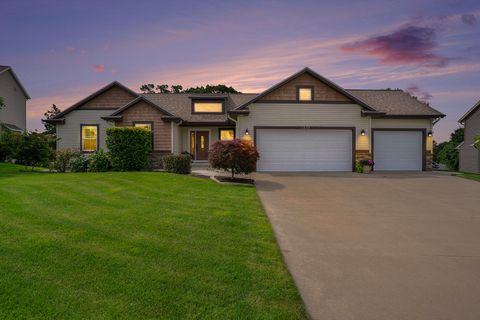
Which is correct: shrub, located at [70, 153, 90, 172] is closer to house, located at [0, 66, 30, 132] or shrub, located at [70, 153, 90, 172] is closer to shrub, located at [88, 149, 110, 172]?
shrub, located at [88, 149, 110, 172]

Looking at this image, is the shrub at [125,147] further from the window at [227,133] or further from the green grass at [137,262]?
the window at [227,133]

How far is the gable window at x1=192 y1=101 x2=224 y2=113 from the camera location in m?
21.9

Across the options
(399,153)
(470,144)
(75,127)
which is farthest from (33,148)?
(470,144)

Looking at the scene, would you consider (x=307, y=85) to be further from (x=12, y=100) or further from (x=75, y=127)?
(x=12, y=100)

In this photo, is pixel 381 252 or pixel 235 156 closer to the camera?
pixel 381 252

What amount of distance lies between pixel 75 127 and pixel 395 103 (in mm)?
22256

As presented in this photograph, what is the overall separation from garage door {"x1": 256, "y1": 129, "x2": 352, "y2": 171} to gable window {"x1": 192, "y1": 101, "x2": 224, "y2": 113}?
210 inches

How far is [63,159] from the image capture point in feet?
51.8

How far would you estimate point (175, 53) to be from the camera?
1883 cm

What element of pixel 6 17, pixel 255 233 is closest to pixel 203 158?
pixel 6 17

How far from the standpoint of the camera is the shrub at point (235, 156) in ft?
40.9

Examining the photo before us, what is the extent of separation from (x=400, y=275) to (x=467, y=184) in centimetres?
1247

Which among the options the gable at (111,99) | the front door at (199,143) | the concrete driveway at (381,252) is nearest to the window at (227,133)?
the front door at (199,143)

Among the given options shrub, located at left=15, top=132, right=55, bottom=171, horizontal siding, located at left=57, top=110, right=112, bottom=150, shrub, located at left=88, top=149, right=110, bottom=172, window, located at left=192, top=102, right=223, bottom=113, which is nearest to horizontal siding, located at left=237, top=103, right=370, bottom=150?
window, located at left=192, top=102, right=223, bottom=113
